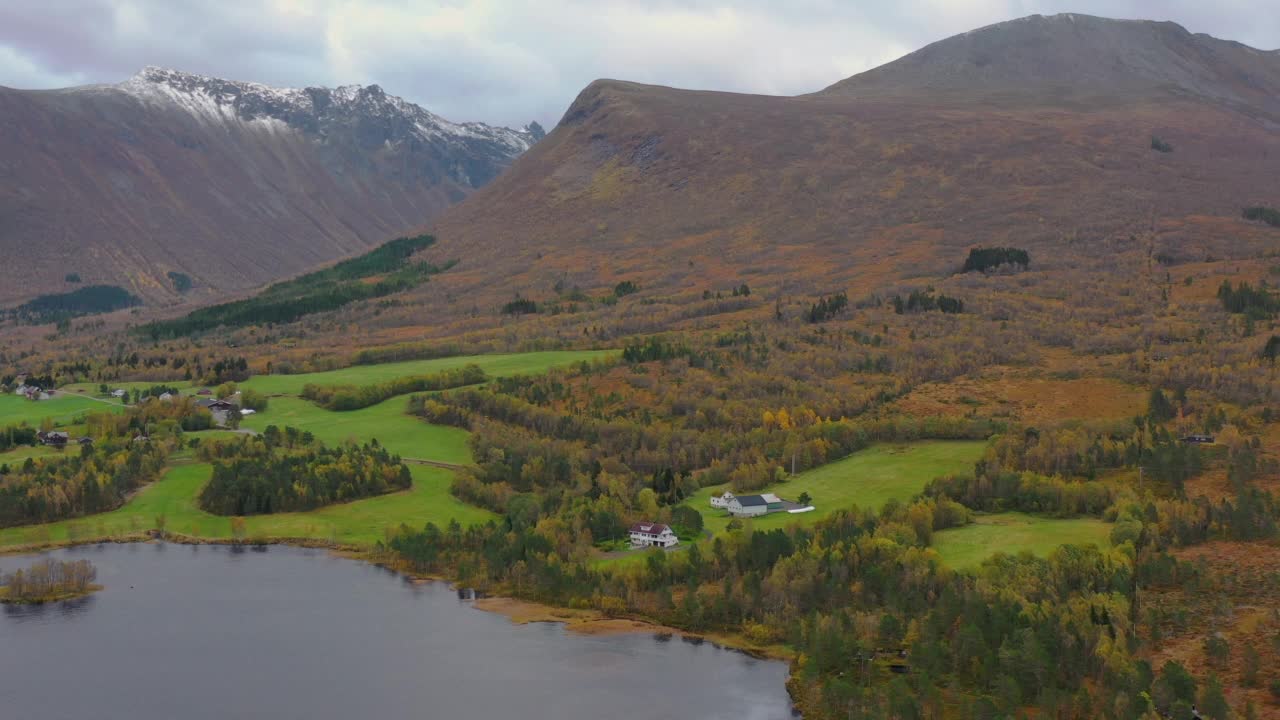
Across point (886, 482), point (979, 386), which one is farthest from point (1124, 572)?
point (979, 386)

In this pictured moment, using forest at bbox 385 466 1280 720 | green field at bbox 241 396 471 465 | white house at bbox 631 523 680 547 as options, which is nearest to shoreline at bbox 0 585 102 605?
forest at bbox 385 466 1280 720

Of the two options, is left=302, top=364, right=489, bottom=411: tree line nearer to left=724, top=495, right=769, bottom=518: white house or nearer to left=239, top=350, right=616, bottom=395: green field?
left=239, top=350, right=616, bottom=395: green field

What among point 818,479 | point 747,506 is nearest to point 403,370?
point 818,479

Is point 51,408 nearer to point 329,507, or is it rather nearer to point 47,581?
point 329,507

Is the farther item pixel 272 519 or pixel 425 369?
pixel 425 369

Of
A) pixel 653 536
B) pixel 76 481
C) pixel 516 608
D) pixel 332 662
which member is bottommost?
pixel 516 608

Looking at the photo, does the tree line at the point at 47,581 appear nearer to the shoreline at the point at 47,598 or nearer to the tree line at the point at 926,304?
the shoreline at the point at 47,598

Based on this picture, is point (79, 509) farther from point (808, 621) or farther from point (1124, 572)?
point (1124, 572)

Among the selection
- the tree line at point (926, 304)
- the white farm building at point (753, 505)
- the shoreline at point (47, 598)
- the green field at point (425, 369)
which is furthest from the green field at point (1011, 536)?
the tree line at point (926, 304)
